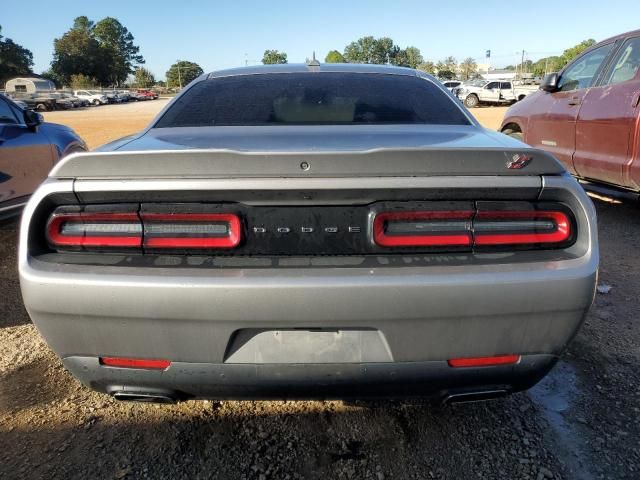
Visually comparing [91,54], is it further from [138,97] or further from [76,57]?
[138,97]

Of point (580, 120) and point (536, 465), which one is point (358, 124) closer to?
point (536, 465)

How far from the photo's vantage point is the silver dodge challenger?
1.58m

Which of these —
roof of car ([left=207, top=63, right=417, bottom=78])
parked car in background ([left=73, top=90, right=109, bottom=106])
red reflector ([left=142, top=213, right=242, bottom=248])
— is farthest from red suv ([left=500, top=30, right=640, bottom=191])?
parked car in background ([left=73, top=90, right=109, bottom=106])

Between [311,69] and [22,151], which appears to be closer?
[311,69]

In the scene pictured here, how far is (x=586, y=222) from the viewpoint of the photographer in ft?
5.60

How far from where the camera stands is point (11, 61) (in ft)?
252

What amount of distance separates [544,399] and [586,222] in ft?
3.70

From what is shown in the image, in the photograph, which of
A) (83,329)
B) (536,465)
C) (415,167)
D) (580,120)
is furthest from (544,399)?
(580,120)

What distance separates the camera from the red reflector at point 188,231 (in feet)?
5.45

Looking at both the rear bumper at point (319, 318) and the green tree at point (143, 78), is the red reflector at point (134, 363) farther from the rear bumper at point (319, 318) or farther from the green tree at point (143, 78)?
the green tree at point (143, 78)

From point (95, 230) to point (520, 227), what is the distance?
1476 mm

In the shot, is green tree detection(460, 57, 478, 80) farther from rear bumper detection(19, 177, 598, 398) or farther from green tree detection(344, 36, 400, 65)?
rear bumper detection(19, 177, 598, 398)

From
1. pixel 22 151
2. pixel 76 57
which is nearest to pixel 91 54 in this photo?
pixel 76 57

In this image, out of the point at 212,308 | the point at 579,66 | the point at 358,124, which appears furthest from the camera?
the point at 579,66
